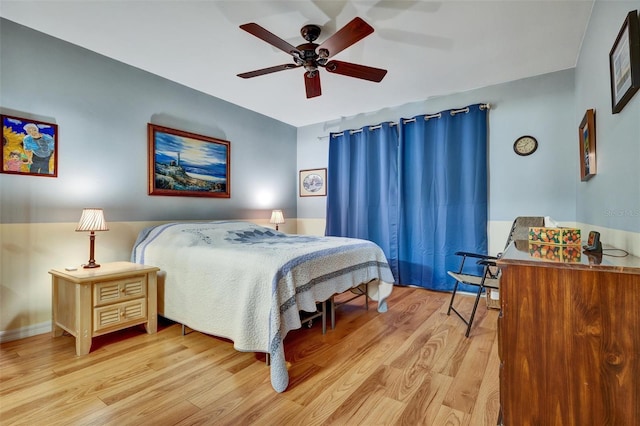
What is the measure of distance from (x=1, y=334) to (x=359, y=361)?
2.67 meters

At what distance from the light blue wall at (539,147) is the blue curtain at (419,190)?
149 mm

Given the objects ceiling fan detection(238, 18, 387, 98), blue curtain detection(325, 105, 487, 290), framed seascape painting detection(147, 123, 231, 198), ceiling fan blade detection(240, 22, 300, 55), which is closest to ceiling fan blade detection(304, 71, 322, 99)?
ceiling fan detection(238, 18, 387, 98)

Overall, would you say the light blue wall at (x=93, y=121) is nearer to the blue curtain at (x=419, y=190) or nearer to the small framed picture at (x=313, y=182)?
the small framed picture at (x=313, y=182)

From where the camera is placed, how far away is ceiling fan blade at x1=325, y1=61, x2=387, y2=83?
2.27 metres

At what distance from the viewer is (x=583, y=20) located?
2.26 meters

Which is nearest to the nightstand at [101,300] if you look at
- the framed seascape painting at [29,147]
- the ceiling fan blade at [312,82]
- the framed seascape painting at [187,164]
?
the framed seascape painting at [29,147]

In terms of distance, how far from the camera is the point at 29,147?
2.38 m

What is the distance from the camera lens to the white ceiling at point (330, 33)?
2.13m

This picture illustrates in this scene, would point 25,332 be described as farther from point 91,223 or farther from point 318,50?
point 318,50

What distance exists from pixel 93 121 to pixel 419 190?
138 inches

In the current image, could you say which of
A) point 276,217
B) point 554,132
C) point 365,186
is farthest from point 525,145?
point 276,217

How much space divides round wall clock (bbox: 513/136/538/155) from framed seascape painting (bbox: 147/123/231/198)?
11.0 ft

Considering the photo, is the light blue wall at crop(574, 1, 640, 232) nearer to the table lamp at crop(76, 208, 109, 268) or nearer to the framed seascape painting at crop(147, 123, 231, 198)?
the table lamp at crop(76, 208, 109, 268)

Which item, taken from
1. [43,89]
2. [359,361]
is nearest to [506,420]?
[359,361]
